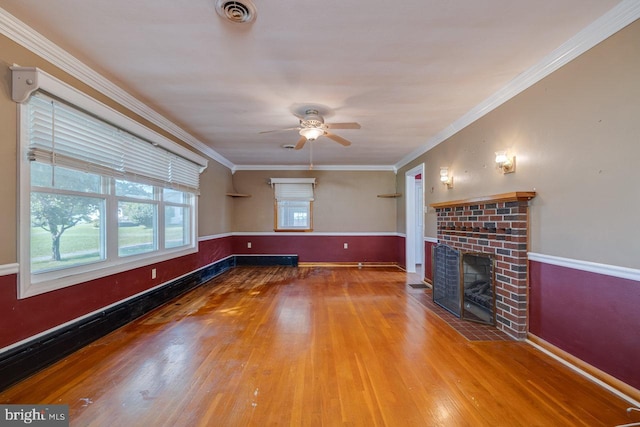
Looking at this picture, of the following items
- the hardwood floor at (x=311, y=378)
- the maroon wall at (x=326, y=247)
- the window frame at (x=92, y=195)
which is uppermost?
the window frame at (x=92, y=195)

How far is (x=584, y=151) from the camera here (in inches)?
78.4

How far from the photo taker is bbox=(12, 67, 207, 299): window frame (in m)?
1.93

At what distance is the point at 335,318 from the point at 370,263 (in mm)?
3678

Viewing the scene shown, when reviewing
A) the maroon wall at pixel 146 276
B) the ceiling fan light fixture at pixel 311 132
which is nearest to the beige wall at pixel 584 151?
the ceiling fan light fixture at pixel 311 132

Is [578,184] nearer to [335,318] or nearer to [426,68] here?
[426,68]

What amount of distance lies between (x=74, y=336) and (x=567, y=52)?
4.73 meters

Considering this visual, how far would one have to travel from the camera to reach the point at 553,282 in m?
2.28

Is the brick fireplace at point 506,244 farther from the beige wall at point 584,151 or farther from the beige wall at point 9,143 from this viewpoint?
the beige wall at point 9,143

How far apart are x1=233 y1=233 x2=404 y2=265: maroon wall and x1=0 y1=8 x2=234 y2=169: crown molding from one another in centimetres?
370

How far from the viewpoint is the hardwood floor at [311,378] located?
162 centimetres

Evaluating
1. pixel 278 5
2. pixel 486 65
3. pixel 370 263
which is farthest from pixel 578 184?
pixel 370 263

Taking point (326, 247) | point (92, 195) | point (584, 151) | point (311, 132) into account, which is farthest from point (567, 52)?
point (326, 247)

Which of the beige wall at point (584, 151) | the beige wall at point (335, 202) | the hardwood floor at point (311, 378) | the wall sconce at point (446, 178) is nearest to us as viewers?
the hardwood floor at point (311, 378)

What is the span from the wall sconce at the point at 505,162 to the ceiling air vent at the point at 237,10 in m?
2.62
